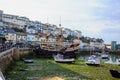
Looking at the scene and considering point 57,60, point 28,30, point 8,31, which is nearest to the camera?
point 57,60

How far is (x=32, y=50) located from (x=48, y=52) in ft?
23.2

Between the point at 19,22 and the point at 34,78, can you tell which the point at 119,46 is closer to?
the point at 19,22

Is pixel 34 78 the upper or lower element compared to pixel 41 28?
lower

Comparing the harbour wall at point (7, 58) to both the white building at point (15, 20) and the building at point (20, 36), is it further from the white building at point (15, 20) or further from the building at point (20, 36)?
the white building at point (15, 20)

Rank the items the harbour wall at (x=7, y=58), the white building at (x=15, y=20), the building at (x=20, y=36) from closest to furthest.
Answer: the harbour wall at (x=7, y=58) → the building at (x=20, y=36) → the white building at (x=15, y=20)

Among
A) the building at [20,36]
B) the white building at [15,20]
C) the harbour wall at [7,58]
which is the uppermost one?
the white building at [15,20]

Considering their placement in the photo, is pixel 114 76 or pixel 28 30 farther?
pixel 28 30

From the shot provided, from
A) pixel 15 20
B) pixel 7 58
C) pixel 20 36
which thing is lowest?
pixel 7 58

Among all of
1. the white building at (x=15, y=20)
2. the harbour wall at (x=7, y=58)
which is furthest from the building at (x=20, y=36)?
the harbour wall at (x=7, y=58)

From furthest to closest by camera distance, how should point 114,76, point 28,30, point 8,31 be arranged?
point 28,30 < point 8,31 < point 114,76

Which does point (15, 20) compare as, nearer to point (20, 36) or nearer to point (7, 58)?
point (20, 36)

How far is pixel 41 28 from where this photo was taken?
5984 inches

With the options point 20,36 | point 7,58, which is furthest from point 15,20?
point 7,58

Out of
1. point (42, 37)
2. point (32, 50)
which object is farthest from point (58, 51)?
point (42, 37)
